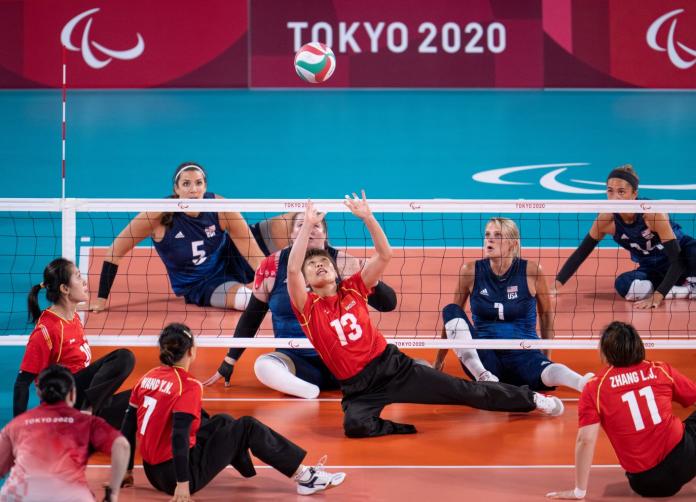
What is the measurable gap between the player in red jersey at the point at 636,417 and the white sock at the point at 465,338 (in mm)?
1977

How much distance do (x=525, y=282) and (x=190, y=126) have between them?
10.4 metres

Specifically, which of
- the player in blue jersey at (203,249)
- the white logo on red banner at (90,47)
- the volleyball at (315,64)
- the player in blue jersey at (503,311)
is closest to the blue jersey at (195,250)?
the player in blue jersey at (203,249)

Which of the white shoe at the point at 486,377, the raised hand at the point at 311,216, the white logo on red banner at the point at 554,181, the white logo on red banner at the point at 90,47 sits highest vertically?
the white logo on red banner at the point at 90,47

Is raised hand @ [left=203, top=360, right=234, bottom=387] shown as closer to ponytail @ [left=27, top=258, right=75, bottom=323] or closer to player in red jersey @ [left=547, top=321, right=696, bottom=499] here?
ponytail @ [left=27, top=258, right=75, bottom=323]

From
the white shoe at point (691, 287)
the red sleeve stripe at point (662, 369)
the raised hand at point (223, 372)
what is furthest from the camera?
the white shoe at point (691, 287)

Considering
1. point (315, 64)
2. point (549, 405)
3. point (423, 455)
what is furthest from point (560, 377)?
point (315, 64)

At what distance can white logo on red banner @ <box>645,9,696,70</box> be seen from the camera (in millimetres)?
19875

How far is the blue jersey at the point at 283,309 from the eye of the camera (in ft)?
28.8

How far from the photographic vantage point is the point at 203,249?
10.6 meters

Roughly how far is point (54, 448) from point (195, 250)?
5087 millimetres

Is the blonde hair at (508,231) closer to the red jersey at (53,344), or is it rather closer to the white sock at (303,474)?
the white sock at (303,474)

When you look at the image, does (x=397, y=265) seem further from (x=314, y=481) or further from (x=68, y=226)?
(x=314, y=481)

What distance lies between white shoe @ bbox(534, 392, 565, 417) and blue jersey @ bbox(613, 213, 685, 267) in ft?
9.32

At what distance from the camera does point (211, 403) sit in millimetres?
8312
